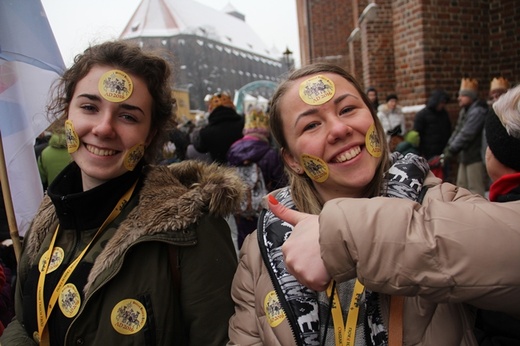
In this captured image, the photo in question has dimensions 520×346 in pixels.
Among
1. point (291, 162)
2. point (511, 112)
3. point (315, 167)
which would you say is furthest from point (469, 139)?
point (315, 167)

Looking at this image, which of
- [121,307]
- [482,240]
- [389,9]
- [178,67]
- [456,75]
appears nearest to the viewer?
[482,240]

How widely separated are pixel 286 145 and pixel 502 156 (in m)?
0.93

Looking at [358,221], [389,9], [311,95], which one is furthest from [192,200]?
[389,9]

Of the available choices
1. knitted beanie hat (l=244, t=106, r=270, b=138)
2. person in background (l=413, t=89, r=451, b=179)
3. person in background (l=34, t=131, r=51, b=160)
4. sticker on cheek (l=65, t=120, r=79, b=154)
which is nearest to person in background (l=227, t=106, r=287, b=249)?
knitted beanie hat (l=244, t=106, r=270, b=138)

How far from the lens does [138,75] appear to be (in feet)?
6.35

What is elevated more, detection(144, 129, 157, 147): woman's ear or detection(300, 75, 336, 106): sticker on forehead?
detection(300, 75, 336, 106): sticker on forehead

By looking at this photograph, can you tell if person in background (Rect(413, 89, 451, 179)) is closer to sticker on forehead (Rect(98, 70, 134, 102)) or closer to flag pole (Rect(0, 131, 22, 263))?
sticker on forehead (Rect(98, 70, 134, 102))

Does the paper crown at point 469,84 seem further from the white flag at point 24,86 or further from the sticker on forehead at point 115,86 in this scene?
the sticker on forehead at point 115,86

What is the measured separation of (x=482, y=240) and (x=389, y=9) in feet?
30.2

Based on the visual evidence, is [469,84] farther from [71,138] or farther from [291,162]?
[71,138]

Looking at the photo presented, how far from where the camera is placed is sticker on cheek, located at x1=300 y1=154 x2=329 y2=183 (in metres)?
1.62

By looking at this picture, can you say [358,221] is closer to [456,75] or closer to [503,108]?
[503,108]

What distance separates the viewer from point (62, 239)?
1887mm

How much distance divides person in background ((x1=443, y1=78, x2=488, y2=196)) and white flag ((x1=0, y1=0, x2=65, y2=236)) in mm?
5560
